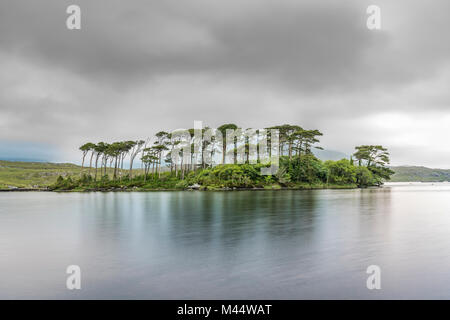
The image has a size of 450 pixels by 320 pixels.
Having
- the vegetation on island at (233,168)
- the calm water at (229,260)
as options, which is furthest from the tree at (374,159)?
the calm water at (229,260)

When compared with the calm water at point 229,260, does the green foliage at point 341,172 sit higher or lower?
higher

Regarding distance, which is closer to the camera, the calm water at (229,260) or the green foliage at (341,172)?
the calm water at (229,260)

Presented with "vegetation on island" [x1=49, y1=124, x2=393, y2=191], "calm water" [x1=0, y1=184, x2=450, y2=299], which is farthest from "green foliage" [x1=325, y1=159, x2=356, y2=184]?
"calm water" [x1=0, y1=184, x2=450, y2=299]

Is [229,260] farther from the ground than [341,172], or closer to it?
closer to it

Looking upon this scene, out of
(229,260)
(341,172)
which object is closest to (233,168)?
(341,172)

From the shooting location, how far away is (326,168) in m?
78.1

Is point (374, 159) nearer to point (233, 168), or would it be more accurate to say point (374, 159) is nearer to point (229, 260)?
point (233, 168)

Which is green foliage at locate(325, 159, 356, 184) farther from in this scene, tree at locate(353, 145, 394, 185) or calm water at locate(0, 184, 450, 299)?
calm water at locate(0, 184, 450, 299)

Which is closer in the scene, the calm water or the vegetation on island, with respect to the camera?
the calm water

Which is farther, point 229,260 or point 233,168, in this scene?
point 233,168

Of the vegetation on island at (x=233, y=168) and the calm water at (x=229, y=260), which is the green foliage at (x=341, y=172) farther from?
the calm water at (x=229, y=260)

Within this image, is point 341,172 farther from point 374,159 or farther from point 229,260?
point 229,260

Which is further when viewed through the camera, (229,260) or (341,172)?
(341,172)
